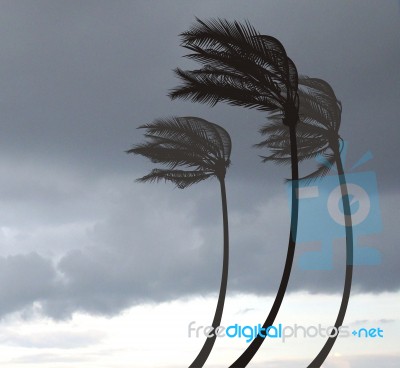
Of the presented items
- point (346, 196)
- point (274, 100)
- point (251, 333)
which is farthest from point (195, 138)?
point (251, 333)

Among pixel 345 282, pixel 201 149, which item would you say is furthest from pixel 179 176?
pixel 345 282

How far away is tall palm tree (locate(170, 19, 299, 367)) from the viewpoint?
2044 cm

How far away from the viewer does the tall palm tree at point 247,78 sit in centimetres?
2044

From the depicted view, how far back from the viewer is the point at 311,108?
97.9ft

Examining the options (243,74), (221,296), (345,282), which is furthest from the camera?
(221,296)

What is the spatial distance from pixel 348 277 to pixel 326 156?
5.59m

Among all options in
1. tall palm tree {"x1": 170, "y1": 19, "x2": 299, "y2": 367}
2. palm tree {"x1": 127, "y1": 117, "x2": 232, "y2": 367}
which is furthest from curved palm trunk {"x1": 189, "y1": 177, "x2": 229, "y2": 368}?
tall palm tree {"x1": 170, "y1": 19, "x2": 299, "y2": 367}

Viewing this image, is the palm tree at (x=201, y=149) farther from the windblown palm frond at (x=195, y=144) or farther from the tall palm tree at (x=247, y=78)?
the tall palm tree at (x=247, y=78)

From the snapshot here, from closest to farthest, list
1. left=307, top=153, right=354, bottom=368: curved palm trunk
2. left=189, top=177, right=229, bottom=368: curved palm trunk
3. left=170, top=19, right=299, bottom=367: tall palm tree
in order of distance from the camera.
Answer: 1. left=170, top=19, right=299, bottom=367: tall palm tree
2. left=307, top=153, right=354, bottom=368: curved palm trunk
3. left=189, top=177, right=229, bottom=368: curved palm trunk

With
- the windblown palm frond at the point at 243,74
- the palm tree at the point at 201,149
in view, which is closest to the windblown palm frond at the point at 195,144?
the palm tree at the point at 201,149

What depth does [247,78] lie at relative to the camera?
21.6m

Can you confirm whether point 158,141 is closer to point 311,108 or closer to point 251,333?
point 311,108

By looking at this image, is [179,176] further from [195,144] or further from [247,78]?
[247,78]

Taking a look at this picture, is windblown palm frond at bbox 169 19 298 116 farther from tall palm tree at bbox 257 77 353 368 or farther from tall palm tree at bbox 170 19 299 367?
tall palm tree at bbox 257 77 353 368
